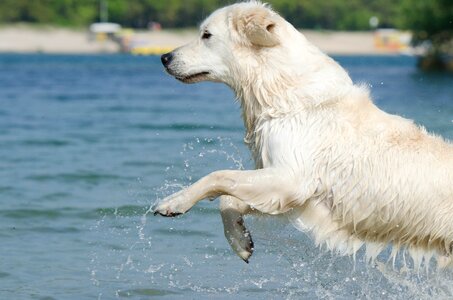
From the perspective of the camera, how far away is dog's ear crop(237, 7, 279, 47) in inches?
261

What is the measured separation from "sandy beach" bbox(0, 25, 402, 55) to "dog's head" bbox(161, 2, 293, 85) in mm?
104112

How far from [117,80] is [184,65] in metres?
35.9

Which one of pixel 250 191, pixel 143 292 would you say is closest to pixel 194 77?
pixel 250 191

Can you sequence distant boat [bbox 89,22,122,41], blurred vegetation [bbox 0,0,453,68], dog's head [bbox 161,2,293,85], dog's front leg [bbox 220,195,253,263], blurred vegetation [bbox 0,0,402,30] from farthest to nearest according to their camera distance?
blurred vegetation [bbox 0,0,402,30] < blurred vegetation [bbox 0,0,453,68] < distant boat [bbox 89,22,122,41] < dog's front leg [bbox 220,195,253,263] < dog's head [bbox 161,2,293,85]

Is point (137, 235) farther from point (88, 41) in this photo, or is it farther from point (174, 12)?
point (174, 12)

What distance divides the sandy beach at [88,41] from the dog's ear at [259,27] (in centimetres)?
10430

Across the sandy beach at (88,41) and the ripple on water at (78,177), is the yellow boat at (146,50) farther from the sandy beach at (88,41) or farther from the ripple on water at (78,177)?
the ripple on water at (78,177)

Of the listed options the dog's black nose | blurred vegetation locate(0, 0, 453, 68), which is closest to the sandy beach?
blurred vegetation locate(0, 0, 453, 68)

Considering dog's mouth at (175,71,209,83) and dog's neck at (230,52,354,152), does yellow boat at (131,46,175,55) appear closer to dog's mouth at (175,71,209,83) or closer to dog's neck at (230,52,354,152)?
dog's mouth at (175,71,209,83)

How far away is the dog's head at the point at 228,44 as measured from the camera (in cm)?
670

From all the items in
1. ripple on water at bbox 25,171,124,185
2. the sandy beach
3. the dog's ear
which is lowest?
the sandy beach

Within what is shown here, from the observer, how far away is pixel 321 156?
6.64m

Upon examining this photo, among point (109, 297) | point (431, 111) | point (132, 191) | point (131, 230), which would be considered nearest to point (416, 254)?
point (109, 297)

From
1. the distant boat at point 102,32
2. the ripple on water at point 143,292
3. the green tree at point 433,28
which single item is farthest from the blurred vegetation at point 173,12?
the ripple on water at point 143,292
